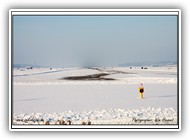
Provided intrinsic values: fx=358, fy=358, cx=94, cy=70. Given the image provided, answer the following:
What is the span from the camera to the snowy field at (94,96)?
3.13 metres

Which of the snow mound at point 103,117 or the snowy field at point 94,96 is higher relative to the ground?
the snowy field at point 94,96

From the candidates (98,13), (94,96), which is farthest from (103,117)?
(98,13)

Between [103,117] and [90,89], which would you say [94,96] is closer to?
[90,89]

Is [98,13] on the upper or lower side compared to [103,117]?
upper

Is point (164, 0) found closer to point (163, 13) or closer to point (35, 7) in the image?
point (163, 13)

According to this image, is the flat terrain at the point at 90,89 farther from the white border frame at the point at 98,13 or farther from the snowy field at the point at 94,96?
the white border frame at the point at 98,13

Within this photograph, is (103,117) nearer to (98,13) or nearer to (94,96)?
(94,96)

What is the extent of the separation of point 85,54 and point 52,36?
337 mm

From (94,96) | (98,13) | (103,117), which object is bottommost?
(103,117)

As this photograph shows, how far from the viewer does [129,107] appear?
3.16 metres

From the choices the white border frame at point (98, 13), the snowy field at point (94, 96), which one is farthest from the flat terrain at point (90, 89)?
the white border frame at point (98, 13)

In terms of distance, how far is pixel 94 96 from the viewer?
320 cm
